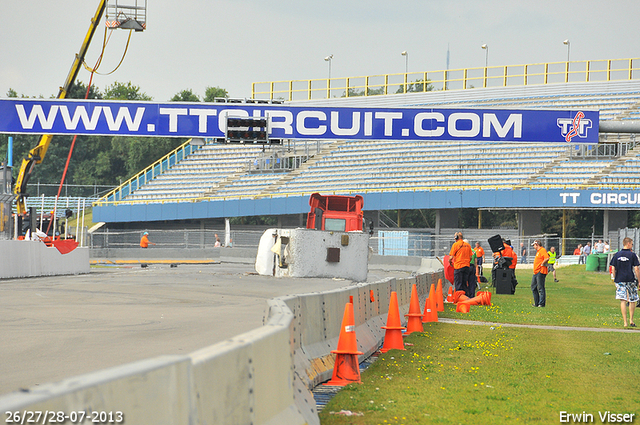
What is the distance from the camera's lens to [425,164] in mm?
53812

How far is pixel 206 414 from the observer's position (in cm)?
405

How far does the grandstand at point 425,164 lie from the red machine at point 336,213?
13.6 meters

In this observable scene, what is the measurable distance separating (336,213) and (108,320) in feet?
65.4

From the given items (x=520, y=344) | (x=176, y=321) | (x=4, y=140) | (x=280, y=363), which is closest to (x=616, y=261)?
(x=520, y=344)

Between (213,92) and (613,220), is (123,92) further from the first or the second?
(613,220)

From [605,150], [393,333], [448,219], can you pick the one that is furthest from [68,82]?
[605,150]

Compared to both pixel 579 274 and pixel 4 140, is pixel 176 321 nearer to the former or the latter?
pixel 579 274

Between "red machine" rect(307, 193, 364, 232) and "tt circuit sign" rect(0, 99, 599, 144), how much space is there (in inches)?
351

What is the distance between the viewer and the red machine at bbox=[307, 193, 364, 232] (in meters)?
32.4

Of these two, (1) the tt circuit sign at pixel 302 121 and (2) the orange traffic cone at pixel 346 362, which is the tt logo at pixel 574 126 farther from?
(2) the orange traffic cone at pixel 346 362

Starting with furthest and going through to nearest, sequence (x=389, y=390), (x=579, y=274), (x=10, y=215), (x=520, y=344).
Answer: (x=579, y=274)
(x=10, y=215)
(x=520, y=344)
(x=389, y=390)

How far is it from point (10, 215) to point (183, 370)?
75.5ft

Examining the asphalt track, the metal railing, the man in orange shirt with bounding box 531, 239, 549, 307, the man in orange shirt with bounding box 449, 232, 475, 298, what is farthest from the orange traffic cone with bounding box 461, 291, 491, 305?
the metal railing

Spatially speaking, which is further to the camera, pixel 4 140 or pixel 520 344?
pixel 4 140
